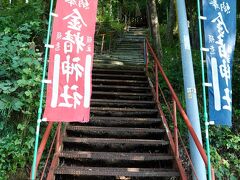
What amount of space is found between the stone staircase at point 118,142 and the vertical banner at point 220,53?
44.2 inches

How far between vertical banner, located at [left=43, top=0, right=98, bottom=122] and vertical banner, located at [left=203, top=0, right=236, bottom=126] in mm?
1809

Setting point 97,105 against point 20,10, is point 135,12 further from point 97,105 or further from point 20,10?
point 97,105

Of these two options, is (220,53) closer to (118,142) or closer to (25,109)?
(118,142)

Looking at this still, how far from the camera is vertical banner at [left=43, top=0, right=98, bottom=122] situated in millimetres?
3549

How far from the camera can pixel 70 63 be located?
3.73m

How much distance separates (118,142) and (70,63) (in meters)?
1.79

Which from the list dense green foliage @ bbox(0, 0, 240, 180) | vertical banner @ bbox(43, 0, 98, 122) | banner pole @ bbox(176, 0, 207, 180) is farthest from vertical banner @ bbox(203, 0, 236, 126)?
vertical banner @ bbox(43, 0, 98, 122)

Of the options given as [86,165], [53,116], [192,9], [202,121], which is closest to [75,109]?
[53,116]

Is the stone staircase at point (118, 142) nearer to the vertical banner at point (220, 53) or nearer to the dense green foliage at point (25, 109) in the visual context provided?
the dense green foliage at point (25, 109)

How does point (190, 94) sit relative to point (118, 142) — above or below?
above

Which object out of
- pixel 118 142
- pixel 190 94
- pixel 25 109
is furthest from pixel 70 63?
pixel 190 94

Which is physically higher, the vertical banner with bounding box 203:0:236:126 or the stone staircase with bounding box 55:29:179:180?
the vertical banner with bounding box 203:0:236:126

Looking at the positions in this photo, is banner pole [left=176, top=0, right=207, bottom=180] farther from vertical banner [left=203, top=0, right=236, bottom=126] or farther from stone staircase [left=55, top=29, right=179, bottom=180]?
vertical banner [left=203, top=0, right=236, bottom=126]

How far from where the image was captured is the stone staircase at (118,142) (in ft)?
14.2
